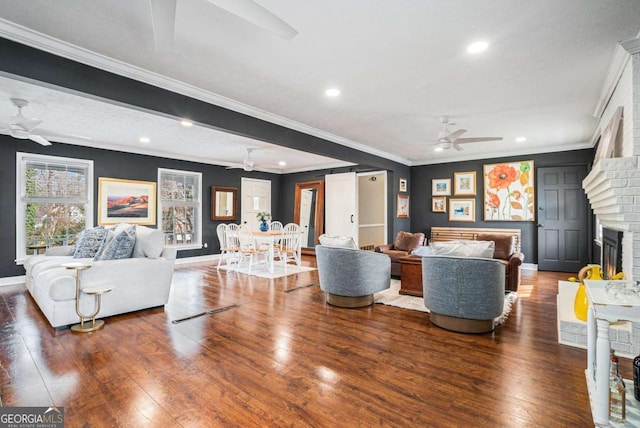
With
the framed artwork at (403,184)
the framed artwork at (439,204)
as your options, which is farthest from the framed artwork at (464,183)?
the framed artwork at (403,184)

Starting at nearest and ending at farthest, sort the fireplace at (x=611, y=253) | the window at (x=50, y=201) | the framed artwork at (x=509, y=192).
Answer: the fireplace at (x=611, y=253)
the window at (x=50, y=201)
the framed artwork at (x=509, y=192)

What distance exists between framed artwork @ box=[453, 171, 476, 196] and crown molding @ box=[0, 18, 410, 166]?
15.1 ft

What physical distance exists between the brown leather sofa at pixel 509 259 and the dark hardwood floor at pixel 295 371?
0.82 m

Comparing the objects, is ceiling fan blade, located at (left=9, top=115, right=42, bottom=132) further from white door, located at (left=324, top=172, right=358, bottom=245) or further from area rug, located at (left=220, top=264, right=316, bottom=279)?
white door, located at (left=324, top=172, right=358, bottom=245)

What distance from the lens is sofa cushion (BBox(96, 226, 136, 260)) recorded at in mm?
3893

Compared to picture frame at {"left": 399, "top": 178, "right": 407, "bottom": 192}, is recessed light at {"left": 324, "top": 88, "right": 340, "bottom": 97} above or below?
above

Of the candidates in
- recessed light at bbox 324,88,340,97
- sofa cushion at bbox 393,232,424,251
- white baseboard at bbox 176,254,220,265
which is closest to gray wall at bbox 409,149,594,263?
sofa cushion at bbox 393,232,424,251

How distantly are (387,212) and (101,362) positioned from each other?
20.7 ft

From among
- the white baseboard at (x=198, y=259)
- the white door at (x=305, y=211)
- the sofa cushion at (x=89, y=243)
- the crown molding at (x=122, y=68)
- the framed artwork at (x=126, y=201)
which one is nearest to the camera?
the crown molding at (x=122, y=68)

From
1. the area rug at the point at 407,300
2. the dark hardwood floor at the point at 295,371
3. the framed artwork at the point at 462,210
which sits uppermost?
the framed artwork at the point at 462,210

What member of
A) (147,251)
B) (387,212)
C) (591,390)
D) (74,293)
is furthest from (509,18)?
(387,212)

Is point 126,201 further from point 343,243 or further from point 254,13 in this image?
point 254,13

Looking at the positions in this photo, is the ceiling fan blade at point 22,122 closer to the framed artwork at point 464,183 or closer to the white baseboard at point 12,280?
the white baseboard at point 12,280

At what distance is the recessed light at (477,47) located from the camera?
8.52 ft
